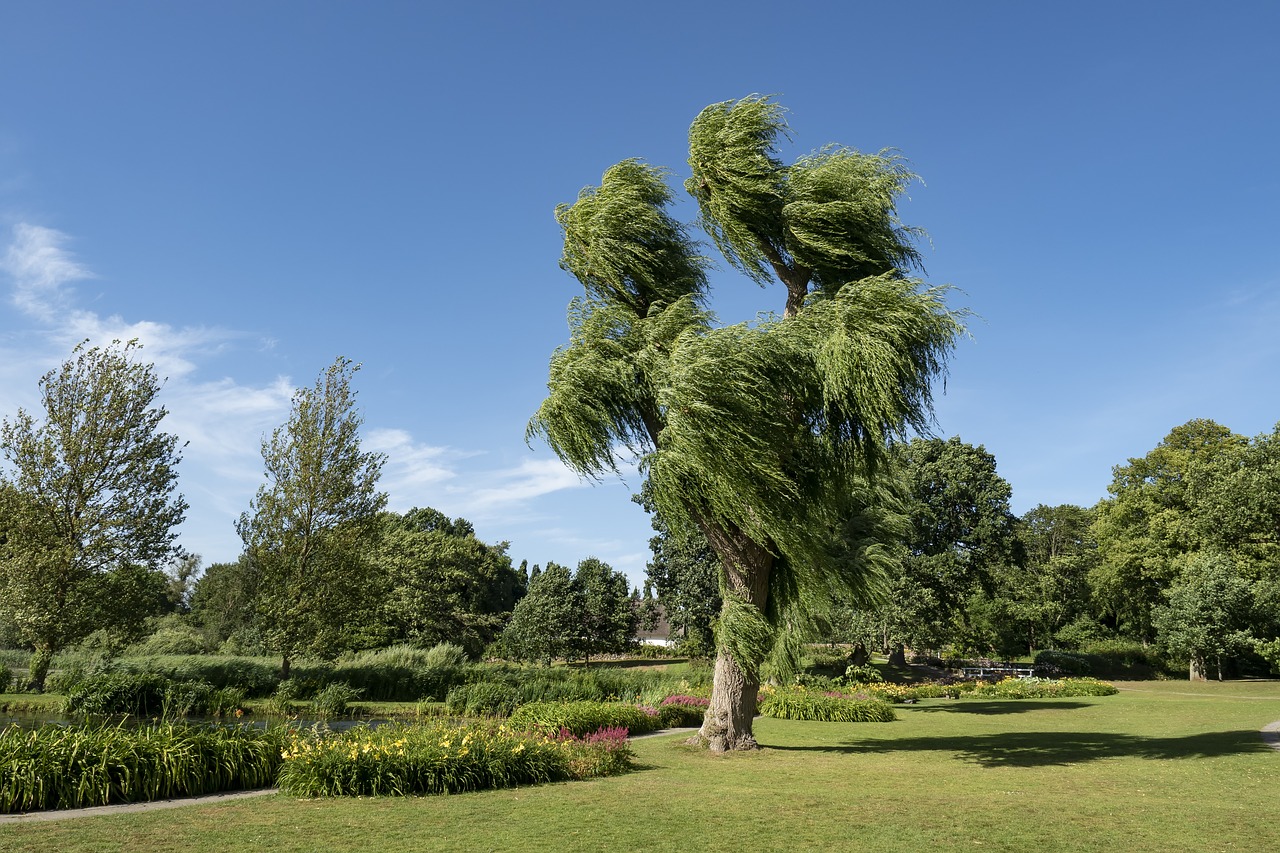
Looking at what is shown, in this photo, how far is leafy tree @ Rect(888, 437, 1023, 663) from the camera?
37.6 meters

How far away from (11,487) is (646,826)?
27100mm

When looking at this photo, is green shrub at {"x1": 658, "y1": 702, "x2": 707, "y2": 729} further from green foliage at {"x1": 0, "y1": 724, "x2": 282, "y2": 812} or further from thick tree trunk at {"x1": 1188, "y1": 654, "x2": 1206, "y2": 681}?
thick tree trunk at {"x1": 1188, "y1": 654, "x2": 1206, "y2": 681}

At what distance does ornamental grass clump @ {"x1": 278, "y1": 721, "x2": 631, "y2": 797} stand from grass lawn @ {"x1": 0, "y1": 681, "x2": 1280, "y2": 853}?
50 cm

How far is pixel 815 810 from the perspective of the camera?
945cm

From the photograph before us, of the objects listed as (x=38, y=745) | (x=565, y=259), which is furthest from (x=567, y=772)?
(x=565, y=259)

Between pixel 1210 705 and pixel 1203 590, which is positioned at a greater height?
pixel 1203 590

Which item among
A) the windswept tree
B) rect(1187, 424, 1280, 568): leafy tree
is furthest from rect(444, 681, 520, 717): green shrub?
rect(1187, 424, 1280, 568): leafy tree

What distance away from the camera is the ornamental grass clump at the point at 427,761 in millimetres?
10011

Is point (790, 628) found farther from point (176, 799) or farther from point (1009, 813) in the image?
point (176, 799)

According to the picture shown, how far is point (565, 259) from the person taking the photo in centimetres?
1653

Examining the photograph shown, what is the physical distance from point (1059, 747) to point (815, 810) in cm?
987

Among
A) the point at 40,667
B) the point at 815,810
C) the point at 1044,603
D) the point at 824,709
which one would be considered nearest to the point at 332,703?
the point at 40,667

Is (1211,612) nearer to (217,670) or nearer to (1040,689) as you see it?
(1040,689)

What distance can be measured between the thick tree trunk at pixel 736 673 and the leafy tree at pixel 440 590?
27462 mm
